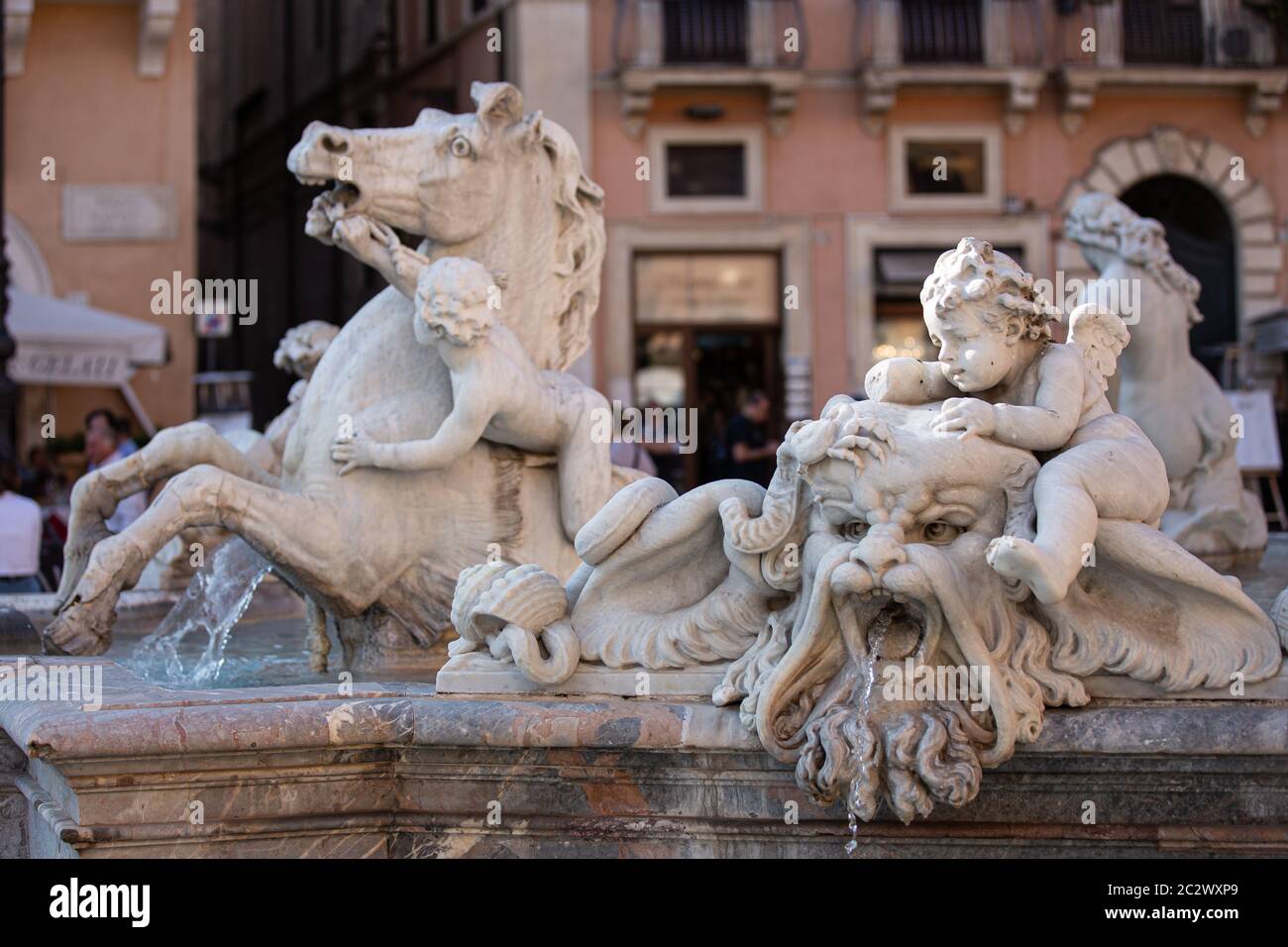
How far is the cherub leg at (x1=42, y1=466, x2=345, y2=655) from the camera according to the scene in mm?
4633

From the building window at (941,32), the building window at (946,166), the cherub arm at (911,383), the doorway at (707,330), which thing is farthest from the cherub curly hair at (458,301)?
the building window at (941,32)

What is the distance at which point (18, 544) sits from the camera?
8.34m

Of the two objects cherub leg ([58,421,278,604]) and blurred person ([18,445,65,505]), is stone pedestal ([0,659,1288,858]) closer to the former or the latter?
cherub leg ([58,421,278,604])

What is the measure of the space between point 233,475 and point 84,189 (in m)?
16.8

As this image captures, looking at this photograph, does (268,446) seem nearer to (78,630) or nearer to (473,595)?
(78,630)

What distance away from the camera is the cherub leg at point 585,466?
4.79 metres

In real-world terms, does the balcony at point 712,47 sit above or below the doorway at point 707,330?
above

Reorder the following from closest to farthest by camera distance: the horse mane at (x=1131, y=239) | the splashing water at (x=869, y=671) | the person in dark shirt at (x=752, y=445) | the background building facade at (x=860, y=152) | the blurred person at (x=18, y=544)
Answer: the splashing water at (x=869, y=671) < the horse mane at (x=1131, y=239) < the blurred person at (x=18, y=544) < the person in dark shirt at (x=752, y=445) < the background building facade at (x=860, y=152)

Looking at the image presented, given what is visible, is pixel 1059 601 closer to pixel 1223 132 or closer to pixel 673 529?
pixel 673 529

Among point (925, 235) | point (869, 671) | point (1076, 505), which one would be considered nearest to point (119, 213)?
point (925, 235)

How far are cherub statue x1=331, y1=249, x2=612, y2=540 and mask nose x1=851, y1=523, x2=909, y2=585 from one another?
5.33 ft

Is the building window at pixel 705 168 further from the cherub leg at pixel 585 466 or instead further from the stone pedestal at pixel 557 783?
the stone pedestal at pixel 557 783

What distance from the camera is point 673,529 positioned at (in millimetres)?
3537
